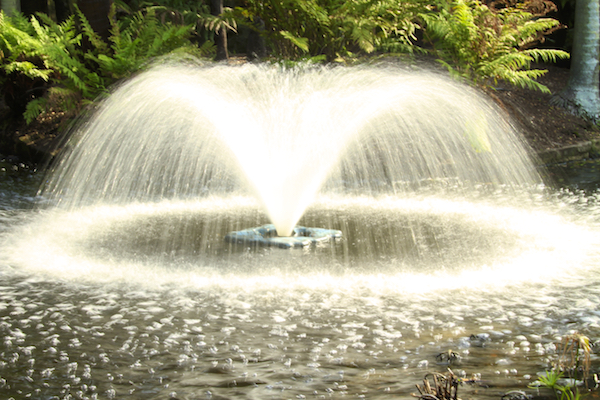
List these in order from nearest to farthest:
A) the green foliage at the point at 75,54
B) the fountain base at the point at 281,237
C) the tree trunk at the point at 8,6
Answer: the fountain base at the point at 281,237 → the green foliage at the point at 75,54 → the tree trunk at the point at 8,6

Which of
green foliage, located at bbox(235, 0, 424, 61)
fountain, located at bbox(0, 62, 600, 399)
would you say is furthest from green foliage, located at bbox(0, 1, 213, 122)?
green foliage, located at bbox(235, 0, 424, 61)

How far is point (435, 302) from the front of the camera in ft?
15.4

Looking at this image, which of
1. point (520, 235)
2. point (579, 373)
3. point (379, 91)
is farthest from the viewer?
point (379, 91)

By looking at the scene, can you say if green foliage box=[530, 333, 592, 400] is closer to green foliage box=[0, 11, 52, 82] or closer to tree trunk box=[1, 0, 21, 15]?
green foliage box=[0, 11, 52, 82]

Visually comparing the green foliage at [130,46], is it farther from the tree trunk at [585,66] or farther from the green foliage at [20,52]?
the tree trunk at [585,66]

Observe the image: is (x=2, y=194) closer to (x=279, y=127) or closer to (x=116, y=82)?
(x=116, y=82)

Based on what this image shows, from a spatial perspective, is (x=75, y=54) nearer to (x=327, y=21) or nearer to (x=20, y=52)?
(x=20, y=52)

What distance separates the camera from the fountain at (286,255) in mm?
3627

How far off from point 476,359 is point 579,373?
1.84 ft

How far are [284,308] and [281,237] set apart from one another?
7.07 feet

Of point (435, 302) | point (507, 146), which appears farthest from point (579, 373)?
point (507, 146)

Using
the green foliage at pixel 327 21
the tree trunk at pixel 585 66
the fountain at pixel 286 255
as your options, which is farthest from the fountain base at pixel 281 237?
the tree trunk at pixel 585 66

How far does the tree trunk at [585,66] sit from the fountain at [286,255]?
3.50m

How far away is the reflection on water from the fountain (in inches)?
0.8
